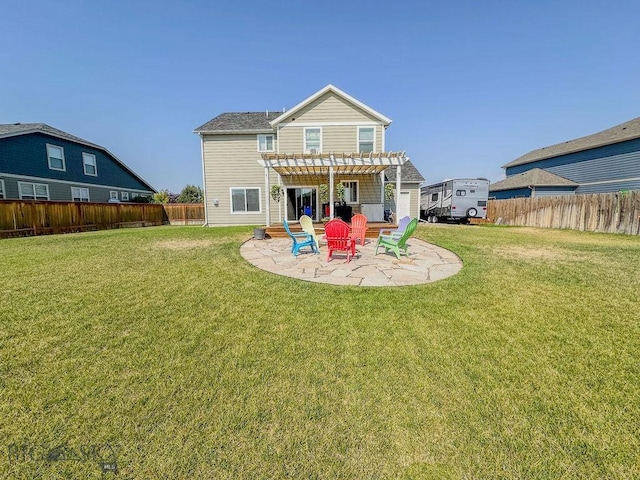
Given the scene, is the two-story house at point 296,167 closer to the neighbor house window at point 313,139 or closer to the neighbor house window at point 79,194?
the neighbor house window at point 313,139

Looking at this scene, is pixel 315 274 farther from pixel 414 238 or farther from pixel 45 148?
pixel 45 148

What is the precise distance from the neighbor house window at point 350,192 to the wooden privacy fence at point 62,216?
15026 millimetres

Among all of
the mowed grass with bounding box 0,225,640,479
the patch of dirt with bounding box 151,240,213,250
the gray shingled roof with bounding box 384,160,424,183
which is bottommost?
the mowed grass with bounding box 0,225,640,479

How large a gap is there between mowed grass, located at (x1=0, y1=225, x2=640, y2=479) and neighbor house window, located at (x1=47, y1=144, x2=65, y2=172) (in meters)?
19.6

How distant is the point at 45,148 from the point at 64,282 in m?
20.3

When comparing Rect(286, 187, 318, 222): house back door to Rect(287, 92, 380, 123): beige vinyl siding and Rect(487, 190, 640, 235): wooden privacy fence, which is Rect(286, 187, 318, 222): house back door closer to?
Rect(287, 92, 380, 123): beige vinyl siding

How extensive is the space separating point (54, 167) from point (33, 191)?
230 cm

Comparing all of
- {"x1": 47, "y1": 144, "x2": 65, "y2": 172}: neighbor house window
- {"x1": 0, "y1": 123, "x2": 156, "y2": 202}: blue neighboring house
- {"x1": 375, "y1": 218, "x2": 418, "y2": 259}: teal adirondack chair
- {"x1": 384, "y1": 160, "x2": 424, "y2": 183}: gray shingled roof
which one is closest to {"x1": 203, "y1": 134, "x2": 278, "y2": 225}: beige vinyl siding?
{"x1": 384, "y1": 160, "x2": 424, "y2": 183}: gray shingled roof

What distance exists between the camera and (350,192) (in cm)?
1537

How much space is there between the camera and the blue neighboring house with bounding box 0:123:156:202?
16.2 metres

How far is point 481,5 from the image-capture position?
36.0 ft

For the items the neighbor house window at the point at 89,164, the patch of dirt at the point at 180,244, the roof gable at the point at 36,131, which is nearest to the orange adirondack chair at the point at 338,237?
the patch of dirt at the point at 180,244

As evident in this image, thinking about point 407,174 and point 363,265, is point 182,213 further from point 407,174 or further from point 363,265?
point 363,265

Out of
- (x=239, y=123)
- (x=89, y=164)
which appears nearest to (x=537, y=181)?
(x=239, y=123)
